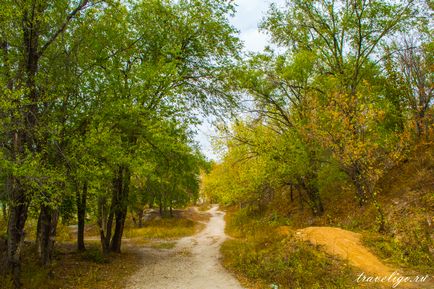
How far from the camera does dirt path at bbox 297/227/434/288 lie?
A: 853 cm

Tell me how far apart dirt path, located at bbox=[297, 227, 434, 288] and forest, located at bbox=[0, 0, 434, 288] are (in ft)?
1.25

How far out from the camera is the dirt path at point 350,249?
8.53 metres

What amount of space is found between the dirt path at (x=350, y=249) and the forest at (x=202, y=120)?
382 millimetres

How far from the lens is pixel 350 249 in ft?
33.0

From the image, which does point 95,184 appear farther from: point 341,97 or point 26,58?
point 341,97

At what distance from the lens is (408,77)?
18.2 meters

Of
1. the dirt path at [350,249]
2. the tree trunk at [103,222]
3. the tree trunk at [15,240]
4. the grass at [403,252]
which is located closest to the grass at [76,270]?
the tree trunk at [15,240]

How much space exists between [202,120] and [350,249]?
7863 millimetres

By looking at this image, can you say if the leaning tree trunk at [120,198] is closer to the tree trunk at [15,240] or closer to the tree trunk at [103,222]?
the tree trunk at [103,222]

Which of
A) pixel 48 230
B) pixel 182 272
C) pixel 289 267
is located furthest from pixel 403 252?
pixel 48 230

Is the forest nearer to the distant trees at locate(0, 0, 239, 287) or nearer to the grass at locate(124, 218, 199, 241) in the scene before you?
the distant trees at locate(0, 0, 239, 287)

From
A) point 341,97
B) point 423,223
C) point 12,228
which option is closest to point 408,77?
point 341,97

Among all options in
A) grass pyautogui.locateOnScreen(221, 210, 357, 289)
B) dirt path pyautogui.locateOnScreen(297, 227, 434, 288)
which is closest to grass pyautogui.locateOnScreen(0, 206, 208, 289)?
grass pyautogui.locateOnScreen(221, 210, 357, 289)

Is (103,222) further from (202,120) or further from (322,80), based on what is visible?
(322,80)
